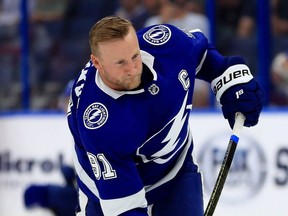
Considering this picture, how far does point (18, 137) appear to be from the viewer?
6941 mm

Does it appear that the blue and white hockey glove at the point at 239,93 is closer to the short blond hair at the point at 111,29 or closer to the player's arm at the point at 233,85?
the player's arm at the point at 233,85

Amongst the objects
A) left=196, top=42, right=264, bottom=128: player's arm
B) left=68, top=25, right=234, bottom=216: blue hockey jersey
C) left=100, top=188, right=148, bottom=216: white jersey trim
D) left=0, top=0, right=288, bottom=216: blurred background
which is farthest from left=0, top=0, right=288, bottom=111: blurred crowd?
left=100, top=188, right=148, bottom=216: white jersey trim

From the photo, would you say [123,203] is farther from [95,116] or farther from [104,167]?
[95,116]

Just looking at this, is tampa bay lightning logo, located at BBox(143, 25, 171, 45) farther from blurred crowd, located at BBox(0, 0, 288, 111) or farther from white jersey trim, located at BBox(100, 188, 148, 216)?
blurred crowd, located at BBox(0, 0, 288, 111)

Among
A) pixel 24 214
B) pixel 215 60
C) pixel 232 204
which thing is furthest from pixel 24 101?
pixel 215 60

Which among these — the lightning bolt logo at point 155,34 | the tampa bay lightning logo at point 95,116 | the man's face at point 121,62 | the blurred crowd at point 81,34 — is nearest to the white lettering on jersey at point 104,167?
the tampa bay lightning logo at point 95,116

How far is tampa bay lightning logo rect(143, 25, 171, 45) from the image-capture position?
11.7 feet

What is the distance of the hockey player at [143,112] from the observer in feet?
10.8

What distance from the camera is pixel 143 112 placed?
11.0 feet

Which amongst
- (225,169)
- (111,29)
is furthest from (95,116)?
(225,169)

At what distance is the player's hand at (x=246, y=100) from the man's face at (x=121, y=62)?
0.48m

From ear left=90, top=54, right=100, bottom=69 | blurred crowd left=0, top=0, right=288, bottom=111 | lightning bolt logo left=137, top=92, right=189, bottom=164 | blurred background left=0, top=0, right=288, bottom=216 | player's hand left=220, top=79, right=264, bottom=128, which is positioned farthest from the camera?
blurred crowd left=0, top=0, right=288, bottom=111

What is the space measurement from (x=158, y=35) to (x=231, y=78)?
352 millimetres

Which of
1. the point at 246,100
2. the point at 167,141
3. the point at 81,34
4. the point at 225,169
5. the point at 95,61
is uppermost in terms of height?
the point at 95,61
